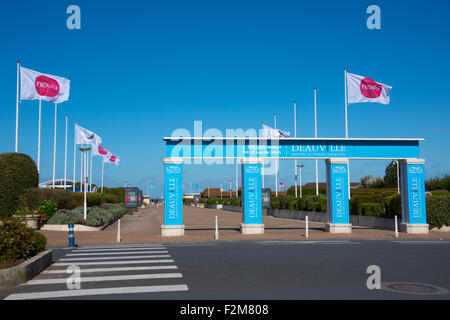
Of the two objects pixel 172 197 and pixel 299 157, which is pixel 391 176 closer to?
pixel 299 157

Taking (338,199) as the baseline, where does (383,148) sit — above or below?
above

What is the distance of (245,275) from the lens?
10.1 meters

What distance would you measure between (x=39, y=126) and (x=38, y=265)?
26.8 meters

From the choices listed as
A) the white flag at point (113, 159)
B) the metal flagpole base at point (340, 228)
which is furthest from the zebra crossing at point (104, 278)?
the white flag at point (113, 159)

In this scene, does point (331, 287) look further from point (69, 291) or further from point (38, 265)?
point (38, 265)

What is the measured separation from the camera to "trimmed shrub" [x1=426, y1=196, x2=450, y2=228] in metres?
24.7

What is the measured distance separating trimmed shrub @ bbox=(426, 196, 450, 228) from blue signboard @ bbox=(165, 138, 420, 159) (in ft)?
10.1

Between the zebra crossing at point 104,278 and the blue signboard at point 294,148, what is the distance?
910 cm

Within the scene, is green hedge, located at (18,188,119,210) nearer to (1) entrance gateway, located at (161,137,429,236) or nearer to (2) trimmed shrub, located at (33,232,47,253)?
(1) entrance gateway, located at (161,137,429,236)

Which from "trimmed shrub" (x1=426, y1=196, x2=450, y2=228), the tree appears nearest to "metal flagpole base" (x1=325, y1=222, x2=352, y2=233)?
"trimmed shrub" (x1=426, y1=196, x2=450, y2=228)

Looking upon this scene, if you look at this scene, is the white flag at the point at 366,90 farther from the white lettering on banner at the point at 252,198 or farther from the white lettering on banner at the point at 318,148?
the white lettering on banner at the point at 252,198

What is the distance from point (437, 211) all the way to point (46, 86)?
87.4ft
